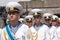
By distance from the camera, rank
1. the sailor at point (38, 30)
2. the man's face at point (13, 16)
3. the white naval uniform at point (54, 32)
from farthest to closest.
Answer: the white naval uniform at point (54, 32) → the sailor at point (38, 30) → the man's face at point (13, 16)

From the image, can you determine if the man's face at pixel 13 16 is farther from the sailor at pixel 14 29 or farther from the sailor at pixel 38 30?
the sailor at pixel 38 30

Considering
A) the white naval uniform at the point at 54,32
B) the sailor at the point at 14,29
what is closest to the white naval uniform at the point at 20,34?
the sailor at the point at 14,29

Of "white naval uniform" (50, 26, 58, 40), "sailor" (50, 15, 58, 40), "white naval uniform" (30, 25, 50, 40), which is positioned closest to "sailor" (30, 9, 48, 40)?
Answer: "white naval uniform" (30, 25, 50, 40)

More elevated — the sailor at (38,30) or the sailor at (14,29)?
the sailor at (14,29)

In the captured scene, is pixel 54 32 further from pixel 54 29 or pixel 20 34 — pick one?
pixel 20 34

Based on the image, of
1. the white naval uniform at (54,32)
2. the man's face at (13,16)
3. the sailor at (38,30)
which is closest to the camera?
the man's face at (13,16)

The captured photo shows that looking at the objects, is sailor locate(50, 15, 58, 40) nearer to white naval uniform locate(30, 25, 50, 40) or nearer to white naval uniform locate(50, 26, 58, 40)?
white naval uniform locate(50, 26, 58, 40)

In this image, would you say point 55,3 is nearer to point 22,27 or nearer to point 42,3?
point 42,3

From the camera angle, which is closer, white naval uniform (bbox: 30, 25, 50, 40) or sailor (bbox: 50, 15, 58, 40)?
white naval uniform (bbox: 30, 25, 50, 40)

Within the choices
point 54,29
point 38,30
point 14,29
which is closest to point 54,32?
point 54,29

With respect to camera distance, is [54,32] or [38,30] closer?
[38,30]

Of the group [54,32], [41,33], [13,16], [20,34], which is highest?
[13,16]

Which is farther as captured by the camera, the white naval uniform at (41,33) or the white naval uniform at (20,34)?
the white naval uniform at (41,33)

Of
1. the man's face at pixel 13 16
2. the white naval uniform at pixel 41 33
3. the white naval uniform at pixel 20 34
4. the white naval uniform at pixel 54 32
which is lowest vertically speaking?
the white naval uniform at pixel 54 32
